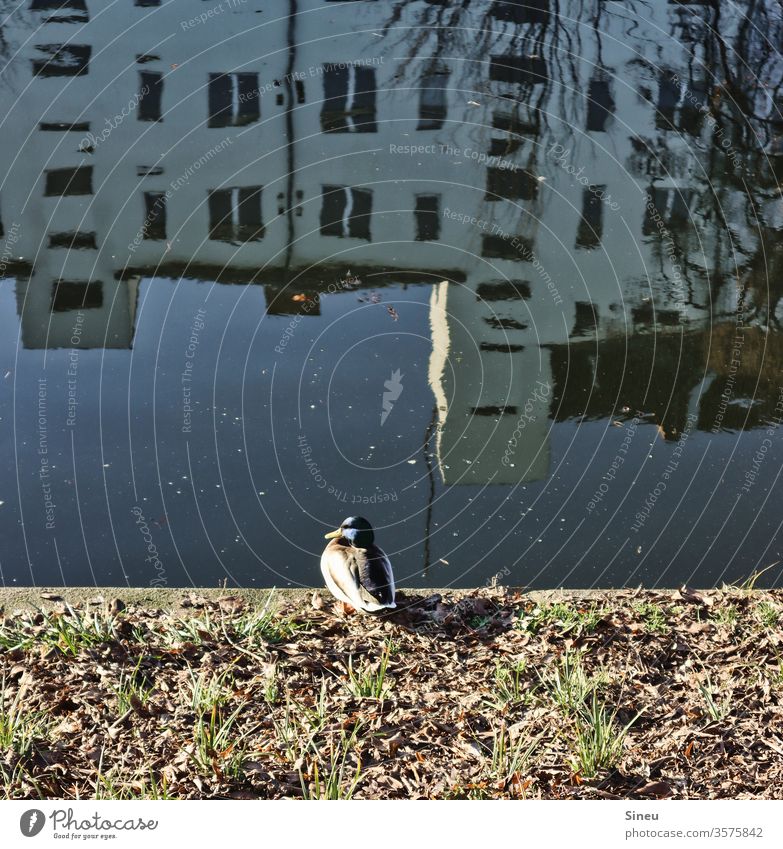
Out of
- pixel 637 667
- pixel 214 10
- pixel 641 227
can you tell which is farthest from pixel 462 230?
pixel 637 667

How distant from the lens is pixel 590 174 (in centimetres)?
588

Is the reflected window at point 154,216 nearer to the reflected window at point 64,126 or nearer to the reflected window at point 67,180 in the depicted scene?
the reflected window at point 67,180

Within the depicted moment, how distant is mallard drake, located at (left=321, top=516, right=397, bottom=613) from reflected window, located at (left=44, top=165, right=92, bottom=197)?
104 inches

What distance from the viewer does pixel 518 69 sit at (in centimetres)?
584

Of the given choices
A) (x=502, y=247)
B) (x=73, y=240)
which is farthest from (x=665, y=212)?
(x=73, y=240)

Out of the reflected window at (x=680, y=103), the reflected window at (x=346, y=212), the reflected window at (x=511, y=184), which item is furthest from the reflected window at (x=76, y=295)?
the reflected window at (x=680, y=103)

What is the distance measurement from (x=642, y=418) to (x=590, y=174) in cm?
151

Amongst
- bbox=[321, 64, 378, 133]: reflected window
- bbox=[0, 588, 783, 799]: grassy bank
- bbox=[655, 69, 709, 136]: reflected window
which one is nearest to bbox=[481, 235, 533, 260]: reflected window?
bbox=[321, 64, 378, 133]: reflected window

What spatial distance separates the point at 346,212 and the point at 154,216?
3.61 ft

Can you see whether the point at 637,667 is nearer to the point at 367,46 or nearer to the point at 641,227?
the point at 641,227

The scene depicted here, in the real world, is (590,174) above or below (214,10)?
below

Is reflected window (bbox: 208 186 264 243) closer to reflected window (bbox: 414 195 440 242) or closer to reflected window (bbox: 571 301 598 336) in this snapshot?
reflected window (bbox: 414 195 440 242)

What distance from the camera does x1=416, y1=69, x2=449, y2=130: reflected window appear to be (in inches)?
223

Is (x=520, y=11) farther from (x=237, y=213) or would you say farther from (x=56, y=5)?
(x=56, y=5)
